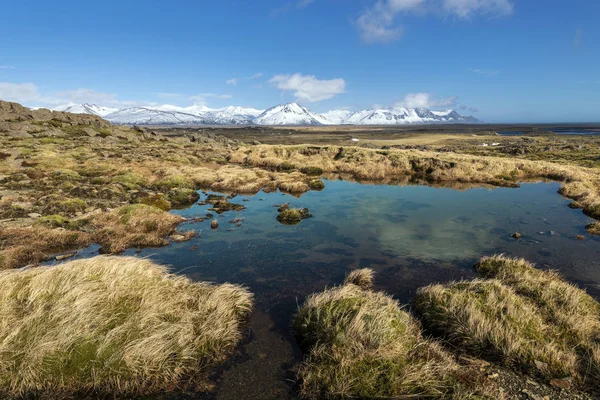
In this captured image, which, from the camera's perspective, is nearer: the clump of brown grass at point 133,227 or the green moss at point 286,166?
the clump of brown grass at point 133,227

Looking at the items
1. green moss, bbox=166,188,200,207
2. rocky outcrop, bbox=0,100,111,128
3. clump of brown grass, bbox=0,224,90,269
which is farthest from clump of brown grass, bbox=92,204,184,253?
rocky outcrop, bbox=0,100,111,128

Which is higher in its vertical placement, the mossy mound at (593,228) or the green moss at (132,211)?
the green moss at (132,211)

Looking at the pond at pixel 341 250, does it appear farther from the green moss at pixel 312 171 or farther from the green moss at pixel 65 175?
the green moss at pixel 312 171

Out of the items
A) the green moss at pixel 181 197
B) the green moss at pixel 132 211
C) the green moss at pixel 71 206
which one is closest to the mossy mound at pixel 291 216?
the green moss at pixel 132 211

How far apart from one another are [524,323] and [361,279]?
7.21 m

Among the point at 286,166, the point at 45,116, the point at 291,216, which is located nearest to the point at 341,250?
the point at 291,216

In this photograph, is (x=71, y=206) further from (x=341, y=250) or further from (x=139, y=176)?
(x=341, y=250)

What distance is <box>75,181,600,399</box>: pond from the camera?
475 inches

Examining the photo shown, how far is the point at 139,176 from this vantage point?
135ft

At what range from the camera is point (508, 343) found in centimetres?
1067

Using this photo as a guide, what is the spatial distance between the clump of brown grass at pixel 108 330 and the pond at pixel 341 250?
4.81ft

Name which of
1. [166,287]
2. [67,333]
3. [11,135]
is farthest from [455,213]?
[11,135]

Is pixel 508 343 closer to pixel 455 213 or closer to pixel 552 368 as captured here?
pixel 552 368

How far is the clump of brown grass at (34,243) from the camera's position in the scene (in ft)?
57.5
